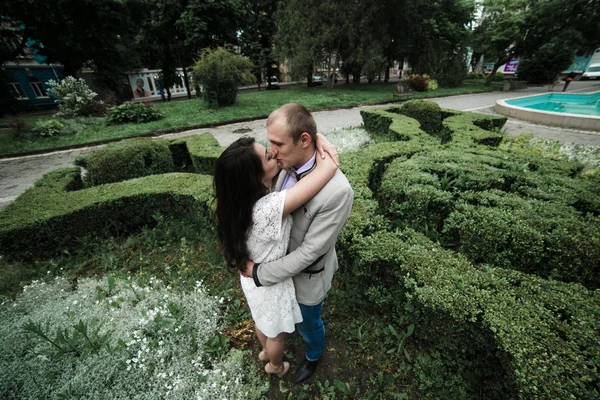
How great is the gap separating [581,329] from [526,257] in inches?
44.1

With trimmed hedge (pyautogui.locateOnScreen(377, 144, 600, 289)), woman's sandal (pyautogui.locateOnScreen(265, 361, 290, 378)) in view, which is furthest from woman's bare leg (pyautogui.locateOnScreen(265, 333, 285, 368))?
trimmed hedge (pyautogui.locateOnScreen(377, 144, 600, 289))

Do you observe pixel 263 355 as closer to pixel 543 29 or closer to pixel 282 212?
pixel 282 212

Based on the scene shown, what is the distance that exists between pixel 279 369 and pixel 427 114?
10.8 meters

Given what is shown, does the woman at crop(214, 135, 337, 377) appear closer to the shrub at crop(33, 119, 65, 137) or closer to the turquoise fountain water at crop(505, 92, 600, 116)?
the shrub at crop(33, 119, 65, 137)

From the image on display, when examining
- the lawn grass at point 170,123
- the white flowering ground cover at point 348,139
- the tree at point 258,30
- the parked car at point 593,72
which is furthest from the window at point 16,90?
the parked car at point 593,72

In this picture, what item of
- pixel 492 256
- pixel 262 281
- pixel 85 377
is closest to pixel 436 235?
pixel 492 256

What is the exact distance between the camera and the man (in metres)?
1.67

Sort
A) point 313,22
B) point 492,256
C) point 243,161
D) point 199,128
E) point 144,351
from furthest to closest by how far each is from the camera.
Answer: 1. point 313,22
2. point 199,128
3. point 492,256
4. point 144,351
5. point 243,161

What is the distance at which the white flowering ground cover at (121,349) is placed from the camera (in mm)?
2336

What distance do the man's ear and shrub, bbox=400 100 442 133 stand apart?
1033cm

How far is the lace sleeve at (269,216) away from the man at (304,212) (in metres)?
0.21

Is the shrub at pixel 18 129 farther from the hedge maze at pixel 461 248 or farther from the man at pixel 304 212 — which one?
the man at pixel 304 212

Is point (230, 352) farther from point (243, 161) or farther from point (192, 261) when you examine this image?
point (243, 161)

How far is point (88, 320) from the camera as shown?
2975mm
